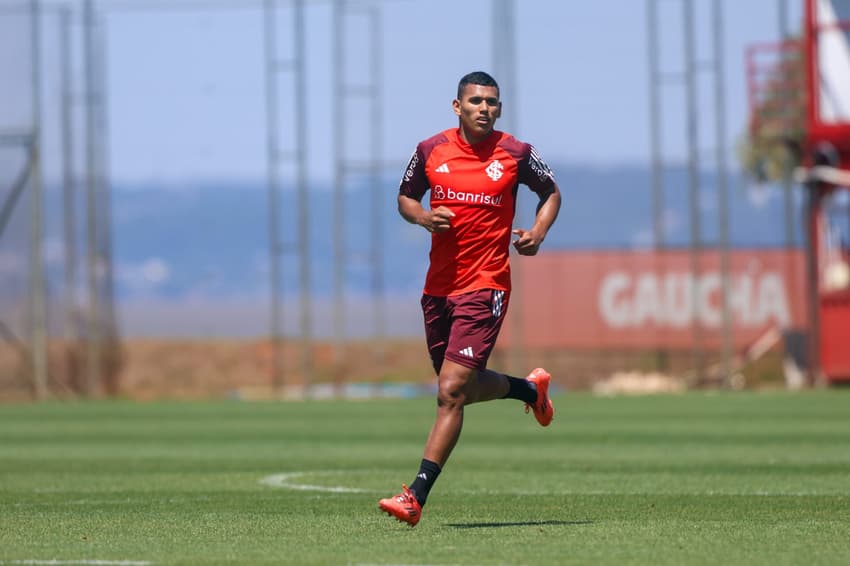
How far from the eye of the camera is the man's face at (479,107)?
9109 mm

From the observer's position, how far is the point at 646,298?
34.8m

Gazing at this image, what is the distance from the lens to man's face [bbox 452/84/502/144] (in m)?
9.11

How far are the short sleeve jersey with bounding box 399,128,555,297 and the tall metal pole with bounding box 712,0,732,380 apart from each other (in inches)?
835

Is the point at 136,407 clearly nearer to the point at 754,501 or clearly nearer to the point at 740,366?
the point at 740,366

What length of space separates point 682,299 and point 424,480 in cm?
2608

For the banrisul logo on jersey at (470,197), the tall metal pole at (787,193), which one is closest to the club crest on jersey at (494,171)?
the banrisul logo on jersey at (470,197)

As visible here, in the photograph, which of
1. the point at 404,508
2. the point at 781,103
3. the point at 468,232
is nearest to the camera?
the point at 404,508

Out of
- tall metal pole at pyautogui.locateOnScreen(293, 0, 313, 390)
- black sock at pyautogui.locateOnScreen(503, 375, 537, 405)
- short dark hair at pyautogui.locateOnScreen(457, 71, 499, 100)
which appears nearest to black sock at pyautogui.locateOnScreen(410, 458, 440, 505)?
black sock at pyautogui.locateOnScreen(503, 375, 537, 405)

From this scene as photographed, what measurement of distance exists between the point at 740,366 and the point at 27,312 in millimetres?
12992

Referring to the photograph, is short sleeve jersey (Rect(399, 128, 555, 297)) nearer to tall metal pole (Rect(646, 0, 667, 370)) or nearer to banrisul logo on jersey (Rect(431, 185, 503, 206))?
banrisul logo on jersey (Rect(431, 185, 503, 206))

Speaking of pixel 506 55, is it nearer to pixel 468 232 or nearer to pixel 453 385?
pixel 468 232

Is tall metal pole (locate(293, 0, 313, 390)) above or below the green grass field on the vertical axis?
above

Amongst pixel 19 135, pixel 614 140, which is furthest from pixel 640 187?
pixel 19 135

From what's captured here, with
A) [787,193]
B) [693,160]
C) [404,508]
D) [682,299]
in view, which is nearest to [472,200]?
[404,508]
